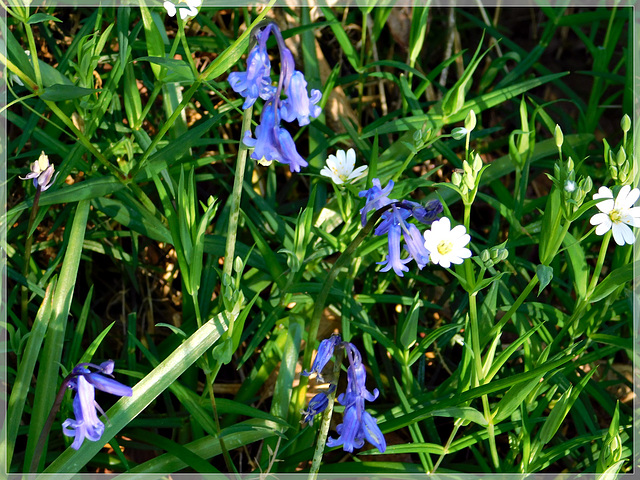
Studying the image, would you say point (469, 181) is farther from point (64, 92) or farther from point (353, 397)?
point (64, 92)

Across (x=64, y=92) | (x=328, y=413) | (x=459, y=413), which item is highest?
(x=64, y=92)

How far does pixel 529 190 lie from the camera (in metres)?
2.71

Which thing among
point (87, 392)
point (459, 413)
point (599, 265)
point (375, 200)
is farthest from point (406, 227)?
point (87, 392)

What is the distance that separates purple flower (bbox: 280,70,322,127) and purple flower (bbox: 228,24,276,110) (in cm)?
4

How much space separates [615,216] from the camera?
5.34 ft

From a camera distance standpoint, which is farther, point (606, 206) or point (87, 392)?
point (606, 206)

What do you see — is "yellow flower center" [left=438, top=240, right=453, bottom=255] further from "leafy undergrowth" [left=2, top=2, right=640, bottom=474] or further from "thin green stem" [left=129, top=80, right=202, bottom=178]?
"thin green stem" [left=129, top=80, right=202, bottom=178]

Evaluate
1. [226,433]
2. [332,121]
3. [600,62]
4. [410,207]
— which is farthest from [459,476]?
[600,62]

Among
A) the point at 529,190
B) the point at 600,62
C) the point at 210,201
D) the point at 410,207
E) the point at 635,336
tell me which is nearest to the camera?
the point at 410,207

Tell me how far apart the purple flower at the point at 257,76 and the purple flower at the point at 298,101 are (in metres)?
0.04

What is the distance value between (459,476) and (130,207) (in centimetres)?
118

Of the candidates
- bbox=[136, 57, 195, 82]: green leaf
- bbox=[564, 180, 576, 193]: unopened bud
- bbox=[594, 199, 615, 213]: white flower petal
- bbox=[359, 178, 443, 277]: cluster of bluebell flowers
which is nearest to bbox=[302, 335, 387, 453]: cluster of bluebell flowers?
bbox=[359, 178, 443, 277]: cluster of bluebell flowers

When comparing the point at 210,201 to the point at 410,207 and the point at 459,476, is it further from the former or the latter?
the point at 459,476

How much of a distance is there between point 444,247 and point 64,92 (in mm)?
1013
